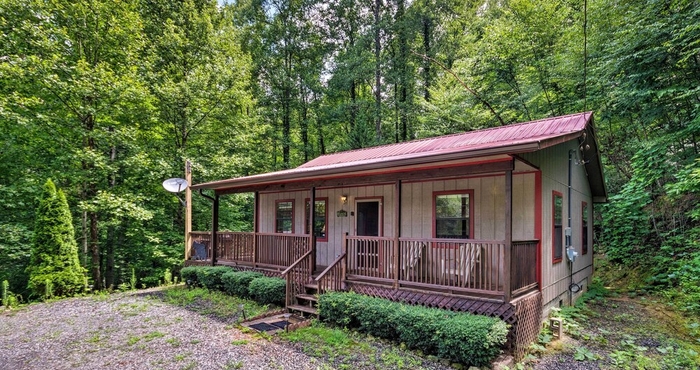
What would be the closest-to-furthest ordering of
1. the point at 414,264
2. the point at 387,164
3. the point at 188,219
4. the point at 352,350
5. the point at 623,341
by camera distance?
the point at 352,350
the point at 623,341
the point at 387,164
the point at 414,264
the point at 188,219

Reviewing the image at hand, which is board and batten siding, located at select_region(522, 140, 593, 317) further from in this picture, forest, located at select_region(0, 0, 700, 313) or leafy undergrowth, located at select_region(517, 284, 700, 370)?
forest, located at select_region(0, 0, 700, 313)

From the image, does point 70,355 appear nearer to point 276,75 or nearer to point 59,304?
point 59,304

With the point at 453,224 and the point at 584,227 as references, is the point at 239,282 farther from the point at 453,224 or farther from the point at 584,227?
the point at 584,227

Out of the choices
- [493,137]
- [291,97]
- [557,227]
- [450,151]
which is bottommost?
[557,227]

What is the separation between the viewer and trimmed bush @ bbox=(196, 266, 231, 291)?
8.67 meters

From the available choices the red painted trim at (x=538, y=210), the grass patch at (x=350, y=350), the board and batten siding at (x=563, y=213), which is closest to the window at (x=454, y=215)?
the red painted trim at (x=538, y=210)

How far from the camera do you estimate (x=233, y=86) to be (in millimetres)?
13820

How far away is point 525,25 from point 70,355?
16.2m

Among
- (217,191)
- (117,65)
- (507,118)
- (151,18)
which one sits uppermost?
(151,18)

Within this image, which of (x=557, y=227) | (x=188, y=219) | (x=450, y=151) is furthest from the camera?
(x=188, y=219)

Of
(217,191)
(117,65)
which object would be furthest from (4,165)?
(217,191)

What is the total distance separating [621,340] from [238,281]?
24.3 ft

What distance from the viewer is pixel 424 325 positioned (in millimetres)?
4680

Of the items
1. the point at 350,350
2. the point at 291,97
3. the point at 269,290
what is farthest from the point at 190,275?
the point at 291,97
